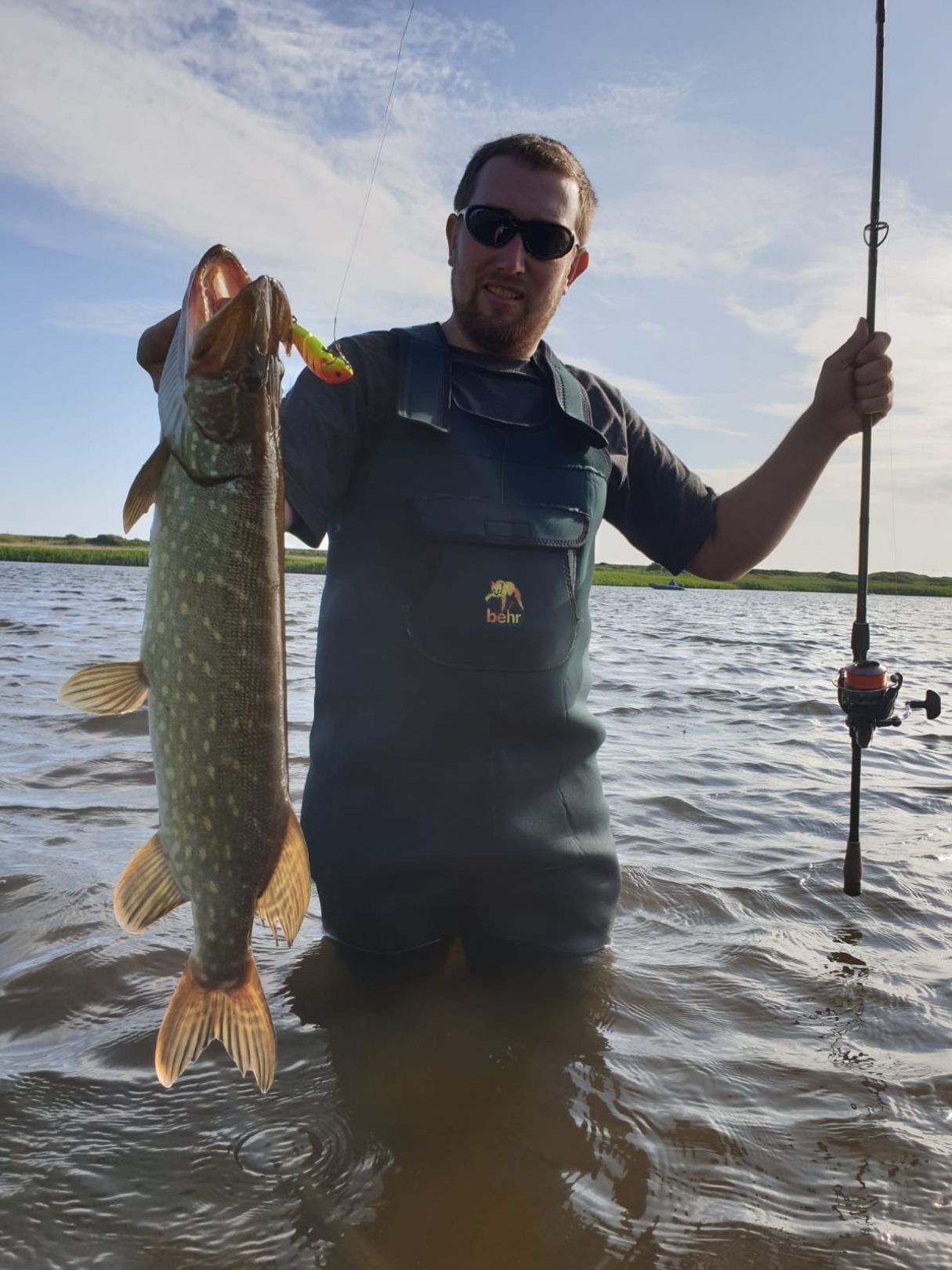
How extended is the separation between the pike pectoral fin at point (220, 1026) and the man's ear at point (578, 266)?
2.70m

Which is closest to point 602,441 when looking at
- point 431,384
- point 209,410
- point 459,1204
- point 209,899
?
point 431,384

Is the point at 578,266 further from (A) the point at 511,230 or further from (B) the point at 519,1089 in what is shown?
(B) the point at 519,1089

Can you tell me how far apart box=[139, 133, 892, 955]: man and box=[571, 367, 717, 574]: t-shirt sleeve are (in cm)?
41

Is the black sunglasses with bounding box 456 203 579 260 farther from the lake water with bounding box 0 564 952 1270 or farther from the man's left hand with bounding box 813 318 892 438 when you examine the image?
the lake water with bounding box 0 564 952 1270

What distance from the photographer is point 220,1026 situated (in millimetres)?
2416

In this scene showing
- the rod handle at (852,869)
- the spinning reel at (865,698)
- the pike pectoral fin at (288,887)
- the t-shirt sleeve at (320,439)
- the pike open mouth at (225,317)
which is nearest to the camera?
the pike open mouth at (225,317)

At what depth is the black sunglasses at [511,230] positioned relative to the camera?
3.37 m

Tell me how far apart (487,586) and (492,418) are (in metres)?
0.60

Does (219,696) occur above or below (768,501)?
below

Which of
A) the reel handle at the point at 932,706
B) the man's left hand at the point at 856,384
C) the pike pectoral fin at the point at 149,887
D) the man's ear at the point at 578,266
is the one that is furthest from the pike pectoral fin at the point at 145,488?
the reel handle at the point at 932,706

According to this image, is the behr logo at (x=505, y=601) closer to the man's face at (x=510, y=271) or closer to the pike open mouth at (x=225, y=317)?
the man's face at (x=510, y=271)

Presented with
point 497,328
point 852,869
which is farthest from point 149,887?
point 852,869

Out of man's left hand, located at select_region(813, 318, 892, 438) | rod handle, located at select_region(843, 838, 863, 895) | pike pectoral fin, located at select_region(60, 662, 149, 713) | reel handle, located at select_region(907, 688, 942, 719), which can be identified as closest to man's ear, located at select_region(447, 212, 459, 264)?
man's left hand, located at select_region(813, 318, 892, 438)

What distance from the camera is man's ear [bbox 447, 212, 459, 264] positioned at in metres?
3.60
